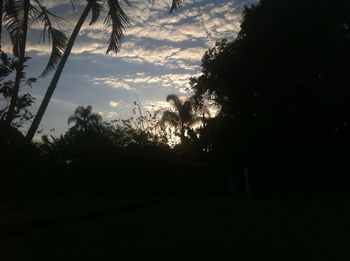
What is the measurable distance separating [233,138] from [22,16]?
17270mm

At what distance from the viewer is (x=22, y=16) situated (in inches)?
408

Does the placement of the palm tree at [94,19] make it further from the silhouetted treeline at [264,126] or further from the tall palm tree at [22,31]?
the silhouetted treeline at [264,126]

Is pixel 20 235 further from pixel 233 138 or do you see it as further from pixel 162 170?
pixel 233 138

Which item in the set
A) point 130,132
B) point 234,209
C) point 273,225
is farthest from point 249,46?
point 273,225

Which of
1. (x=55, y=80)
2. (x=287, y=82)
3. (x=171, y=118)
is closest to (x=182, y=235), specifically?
(x=55, y=80)

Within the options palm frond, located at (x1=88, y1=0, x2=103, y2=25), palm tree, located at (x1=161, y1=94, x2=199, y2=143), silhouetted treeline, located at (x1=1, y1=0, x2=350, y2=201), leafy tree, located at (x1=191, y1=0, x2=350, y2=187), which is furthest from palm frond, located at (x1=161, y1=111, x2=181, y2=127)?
palm frond, located at (x1=88, y1=0, x2=103, y2=25)

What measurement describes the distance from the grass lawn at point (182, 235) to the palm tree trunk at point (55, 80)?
193cm

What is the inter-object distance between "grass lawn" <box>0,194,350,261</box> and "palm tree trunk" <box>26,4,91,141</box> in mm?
1931

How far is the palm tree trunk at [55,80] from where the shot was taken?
32.8 ft

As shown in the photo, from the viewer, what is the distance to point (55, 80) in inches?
406

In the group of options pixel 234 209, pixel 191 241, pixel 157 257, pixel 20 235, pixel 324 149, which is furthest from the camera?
pixel 324 149

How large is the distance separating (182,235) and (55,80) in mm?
4729

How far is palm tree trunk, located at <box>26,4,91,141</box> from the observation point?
32.8ft

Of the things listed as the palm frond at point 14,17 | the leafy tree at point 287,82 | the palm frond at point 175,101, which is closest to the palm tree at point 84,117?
the palm frond at point 175,101
